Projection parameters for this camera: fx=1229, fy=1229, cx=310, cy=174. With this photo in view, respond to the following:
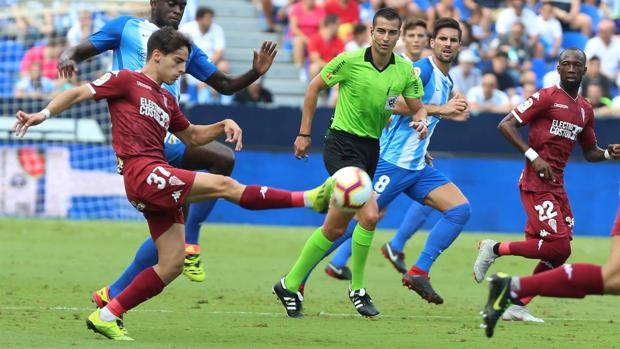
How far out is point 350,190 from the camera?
314 inches

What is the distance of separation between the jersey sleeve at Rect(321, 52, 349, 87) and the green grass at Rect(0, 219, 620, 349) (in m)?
2.00

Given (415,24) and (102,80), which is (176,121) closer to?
(102,80)

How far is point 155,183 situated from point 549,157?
3.76 meters

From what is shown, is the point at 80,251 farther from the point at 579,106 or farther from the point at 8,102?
the point at 579,106

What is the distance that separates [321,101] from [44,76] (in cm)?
472

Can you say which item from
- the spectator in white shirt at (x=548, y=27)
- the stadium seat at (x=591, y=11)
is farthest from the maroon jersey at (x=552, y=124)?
the stadium seat at (x=591, y=11)

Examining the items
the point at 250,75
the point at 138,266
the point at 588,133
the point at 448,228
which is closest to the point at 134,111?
the point at 138,266

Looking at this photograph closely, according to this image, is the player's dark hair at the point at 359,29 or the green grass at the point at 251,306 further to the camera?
the player's dark hair at the point at 359,29

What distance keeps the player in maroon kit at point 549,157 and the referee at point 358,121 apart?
3.09ft

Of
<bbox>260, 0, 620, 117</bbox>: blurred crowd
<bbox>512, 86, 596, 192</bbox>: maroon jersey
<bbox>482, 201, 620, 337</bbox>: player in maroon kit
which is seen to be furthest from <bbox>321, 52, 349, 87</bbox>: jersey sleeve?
<bbox>260, 0, 620, 117</bbox>: blurred crowd

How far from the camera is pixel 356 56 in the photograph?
34.5 ft

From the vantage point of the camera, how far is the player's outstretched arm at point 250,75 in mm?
10125

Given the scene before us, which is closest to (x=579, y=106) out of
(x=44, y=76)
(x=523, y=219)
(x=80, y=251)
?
(x=80, y=251)

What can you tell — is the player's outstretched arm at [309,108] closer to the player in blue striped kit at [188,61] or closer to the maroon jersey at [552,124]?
the player in blue striped kit at [188,61]
